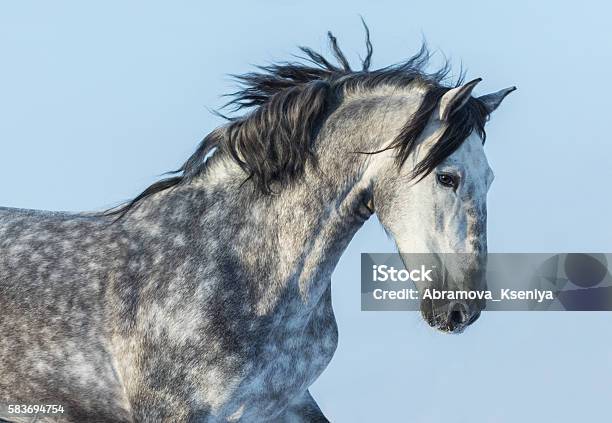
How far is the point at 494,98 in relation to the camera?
855 centimetres

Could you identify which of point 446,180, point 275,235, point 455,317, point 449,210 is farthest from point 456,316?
point 275,235

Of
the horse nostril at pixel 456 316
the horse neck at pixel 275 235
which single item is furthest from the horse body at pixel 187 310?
the horse nostril at pixel 456 316

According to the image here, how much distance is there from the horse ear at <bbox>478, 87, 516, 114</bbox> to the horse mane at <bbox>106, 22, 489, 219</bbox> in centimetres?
14

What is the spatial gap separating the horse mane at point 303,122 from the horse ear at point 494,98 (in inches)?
5.7

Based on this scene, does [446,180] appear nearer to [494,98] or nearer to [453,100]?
[453,100]

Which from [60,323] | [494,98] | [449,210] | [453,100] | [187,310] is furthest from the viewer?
[60,323]

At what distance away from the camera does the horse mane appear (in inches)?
314

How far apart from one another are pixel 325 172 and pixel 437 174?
86 centimetres

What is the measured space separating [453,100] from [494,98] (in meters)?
0.73

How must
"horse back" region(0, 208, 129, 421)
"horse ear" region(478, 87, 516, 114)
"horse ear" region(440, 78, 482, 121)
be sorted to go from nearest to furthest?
"horse ear" region(440, 78, 482, 121) < "horse ear" region(478, 87, 516, 114) < "horse back" region(0, 208, 129, 421)

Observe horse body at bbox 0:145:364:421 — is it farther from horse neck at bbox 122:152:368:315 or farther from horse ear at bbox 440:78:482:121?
horse ear at bbox 440:78:482:121

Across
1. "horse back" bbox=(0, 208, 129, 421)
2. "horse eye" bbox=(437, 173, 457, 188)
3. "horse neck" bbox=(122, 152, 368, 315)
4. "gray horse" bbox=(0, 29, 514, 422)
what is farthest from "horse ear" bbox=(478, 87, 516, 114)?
"horse back" bbox=(0, 208, 129, 421)

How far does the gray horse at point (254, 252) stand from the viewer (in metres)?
7.95

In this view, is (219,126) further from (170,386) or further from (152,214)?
(170,386)
